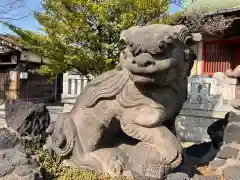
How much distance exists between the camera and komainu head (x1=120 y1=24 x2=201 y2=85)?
1982 mm

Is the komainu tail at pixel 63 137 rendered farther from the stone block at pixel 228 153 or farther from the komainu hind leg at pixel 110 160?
the stone block at pixel 228 153

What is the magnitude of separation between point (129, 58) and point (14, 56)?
11086 millimetres

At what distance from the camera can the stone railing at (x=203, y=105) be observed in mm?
5691

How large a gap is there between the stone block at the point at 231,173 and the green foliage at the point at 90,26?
127 inches

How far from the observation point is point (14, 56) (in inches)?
481

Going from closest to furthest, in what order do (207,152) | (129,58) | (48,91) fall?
1. (129,58)
2. (207,152)
3. (48,91)

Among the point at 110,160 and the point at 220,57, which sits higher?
the point at 220,57

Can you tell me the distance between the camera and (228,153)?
2641 millimetres

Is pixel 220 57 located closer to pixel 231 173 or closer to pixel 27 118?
pixel 231 173

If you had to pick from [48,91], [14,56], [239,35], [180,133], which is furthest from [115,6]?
[48,91]

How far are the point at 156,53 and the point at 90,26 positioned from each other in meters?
Result: 3.75

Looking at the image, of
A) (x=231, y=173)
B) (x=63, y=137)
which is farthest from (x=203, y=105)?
(x=63, y=137)

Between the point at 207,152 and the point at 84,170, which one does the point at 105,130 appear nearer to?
the point at 84,170

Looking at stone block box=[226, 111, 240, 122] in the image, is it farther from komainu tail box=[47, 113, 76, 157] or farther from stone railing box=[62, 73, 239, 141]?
stone railing box=[62, 73, 239, 141]
